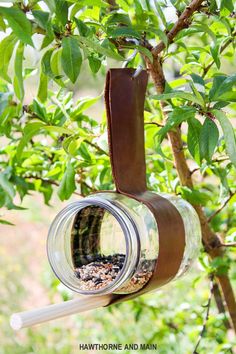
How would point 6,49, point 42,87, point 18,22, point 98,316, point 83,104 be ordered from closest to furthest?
point 18,22, point 6,49, point 42,87, point 83,104, point 98,316

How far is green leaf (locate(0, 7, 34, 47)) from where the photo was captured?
21.4 inches

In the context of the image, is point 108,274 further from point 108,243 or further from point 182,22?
point 182,22

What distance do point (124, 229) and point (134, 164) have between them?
94mm

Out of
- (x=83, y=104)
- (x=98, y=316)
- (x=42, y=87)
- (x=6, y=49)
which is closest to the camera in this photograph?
(x=6, y=49)

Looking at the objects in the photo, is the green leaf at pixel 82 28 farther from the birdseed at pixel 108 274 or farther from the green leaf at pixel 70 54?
the birdseed at pixel 108 274

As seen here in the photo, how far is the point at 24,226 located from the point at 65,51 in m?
3.67

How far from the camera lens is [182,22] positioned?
70 centimetres

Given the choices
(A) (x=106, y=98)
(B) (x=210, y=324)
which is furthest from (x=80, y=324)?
(A) (x=106, y=98)

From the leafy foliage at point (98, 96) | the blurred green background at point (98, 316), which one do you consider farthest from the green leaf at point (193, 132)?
the blurred green background at point (98, 316)

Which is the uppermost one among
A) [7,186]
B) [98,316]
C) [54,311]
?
[7,186]

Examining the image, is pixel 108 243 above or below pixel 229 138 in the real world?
below

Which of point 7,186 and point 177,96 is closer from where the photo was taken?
point 177,96

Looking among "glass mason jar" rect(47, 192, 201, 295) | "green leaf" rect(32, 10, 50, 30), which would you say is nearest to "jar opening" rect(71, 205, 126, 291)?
"glass mason jar" rect(47, 192, 201, 295)

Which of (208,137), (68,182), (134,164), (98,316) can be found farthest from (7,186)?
(98,316)
